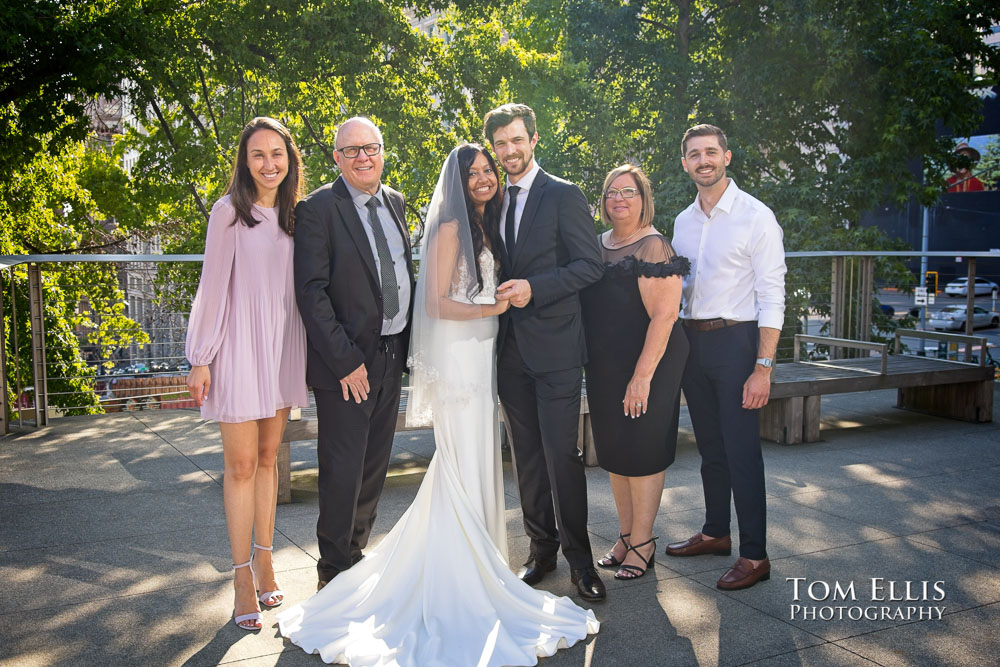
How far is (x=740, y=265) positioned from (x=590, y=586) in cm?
179

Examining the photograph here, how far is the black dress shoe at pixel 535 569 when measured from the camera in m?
4.25

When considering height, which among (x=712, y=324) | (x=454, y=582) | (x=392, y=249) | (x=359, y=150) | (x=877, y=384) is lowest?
(x=454, y=582)

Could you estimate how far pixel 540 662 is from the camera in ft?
11.2

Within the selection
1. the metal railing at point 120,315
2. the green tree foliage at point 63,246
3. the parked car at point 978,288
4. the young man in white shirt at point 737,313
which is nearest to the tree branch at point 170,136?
the metal railing at point 120,315

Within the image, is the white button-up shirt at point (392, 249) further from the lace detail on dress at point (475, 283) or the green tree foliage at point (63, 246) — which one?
the green tree foliage at point (63, 246)

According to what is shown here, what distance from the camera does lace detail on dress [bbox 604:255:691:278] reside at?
13.5 ft

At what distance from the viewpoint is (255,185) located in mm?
3848

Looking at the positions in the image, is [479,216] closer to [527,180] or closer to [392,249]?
[527,180]

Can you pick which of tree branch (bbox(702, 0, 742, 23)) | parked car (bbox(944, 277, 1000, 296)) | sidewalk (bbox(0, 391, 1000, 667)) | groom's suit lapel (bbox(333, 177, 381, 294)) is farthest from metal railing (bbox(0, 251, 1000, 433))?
parked car (bbox(944, 277, 1000, 296))

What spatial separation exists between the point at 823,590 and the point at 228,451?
2.89m

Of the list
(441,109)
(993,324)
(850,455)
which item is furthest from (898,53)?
(993,324)

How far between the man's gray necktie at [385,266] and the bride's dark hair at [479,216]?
0.44 meters

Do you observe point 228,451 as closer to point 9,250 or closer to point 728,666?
point 728,666

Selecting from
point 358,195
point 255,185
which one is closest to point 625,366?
point 358,195
